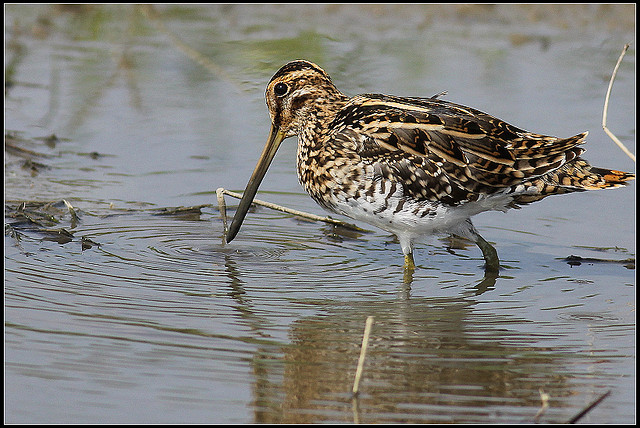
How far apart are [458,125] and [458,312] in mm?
1306

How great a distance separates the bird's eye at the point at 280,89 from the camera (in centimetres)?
744

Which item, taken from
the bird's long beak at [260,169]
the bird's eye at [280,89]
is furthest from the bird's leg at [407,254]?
the bird's eye at [280,89]

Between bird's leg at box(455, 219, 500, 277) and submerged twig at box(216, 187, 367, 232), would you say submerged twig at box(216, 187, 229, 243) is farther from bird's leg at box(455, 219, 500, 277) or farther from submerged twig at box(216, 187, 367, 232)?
bird's leg at box(455, 219, 500, 277)

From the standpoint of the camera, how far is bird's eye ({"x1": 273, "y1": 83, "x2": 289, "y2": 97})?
24.4ft

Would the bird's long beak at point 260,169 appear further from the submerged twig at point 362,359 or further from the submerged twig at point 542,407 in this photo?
the submerged twig at point 542,407

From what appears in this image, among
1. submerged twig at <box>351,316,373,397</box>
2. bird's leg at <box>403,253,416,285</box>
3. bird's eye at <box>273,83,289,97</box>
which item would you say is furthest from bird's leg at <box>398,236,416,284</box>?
submerged twig at <box>351,316,373,397</box>

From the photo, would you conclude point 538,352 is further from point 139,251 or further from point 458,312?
point 139,251

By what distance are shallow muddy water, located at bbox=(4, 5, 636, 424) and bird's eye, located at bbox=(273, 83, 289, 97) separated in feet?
3.64

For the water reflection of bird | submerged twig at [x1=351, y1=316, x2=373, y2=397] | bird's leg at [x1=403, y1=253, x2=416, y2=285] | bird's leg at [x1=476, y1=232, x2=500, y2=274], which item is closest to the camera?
submerged twig at [x1=351, y1=316, x2=373, y2=397]

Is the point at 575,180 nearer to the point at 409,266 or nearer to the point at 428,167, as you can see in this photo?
the point at 428,167

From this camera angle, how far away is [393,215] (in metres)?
6.97

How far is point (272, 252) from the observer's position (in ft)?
24.9

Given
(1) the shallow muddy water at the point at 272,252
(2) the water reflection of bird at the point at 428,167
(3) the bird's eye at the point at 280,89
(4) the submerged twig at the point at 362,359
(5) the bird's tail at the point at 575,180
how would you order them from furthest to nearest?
(3) the bird's eye at the point at 280,89 < (5) the bird's tail at the point at 575,180 < (2) the water reflection of bird at the point at 428,167 < (1) the shallow muddy water at the point at 272,252 < (4) the submerged twig at the point at 362,359

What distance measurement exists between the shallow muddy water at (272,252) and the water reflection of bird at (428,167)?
0.49m
